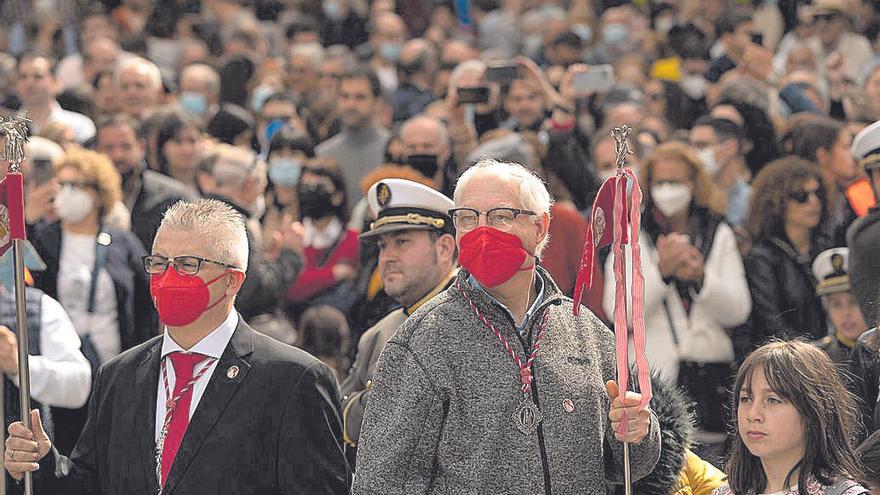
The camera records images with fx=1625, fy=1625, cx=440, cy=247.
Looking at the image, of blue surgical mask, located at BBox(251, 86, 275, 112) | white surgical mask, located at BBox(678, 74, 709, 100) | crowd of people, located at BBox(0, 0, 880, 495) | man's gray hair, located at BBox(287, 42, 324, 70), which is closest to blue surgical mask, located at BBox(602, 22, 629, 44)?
crowd of people, located at BBox(0, 0, 880, 495)

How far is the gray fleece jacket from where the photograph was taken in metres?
4.82

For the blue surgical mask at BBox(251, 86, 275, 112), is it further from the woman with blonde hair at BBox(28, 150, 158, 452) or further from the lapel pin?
the lapel pin

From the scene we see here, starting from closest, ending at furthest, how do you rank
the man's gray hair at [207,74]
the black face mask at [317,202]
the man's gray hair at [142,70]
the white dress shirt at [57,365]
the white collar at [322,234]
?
the white dress shirt at [57,365]
the white collar at [322,234]
the black face mask at [317,202]
the man's gray hair at [142,70]
the man's gray hair at [207,74]

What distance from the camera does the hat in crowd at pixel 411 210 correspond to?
6414 mm

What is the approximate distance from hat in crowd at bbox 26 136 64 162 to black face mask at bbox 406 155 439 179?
1.96m

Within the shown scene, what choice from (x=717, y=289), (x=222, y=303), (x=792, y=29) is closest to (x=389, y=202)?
(x=222, y=303)

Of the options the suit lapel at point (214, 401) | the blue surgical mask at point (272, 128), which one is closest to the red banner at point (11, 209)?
the suit lapel at point (214, 401)

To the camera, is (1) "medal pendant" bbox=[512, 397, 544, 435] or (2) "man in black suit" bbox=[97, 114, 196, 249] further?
(2) "man in black suit" bbox=[97, 114, 196, 249]

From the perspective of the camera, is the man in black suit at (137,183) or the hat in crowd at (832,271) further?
the man in black suit at (137,183)

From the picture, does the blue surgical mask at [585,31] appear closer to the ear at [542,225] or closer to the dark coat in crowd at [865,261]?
the dark coat in crowd at [865,261]

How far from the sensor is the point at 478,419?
486 centimetres

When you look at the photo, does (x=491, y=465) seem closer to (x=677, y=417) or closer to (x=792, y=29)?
(x=677, y=417)

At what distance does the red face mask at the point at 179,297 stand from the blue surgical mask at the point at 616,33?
1096 cm

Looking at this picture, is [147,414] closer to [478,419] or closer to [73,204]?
[478,419]
